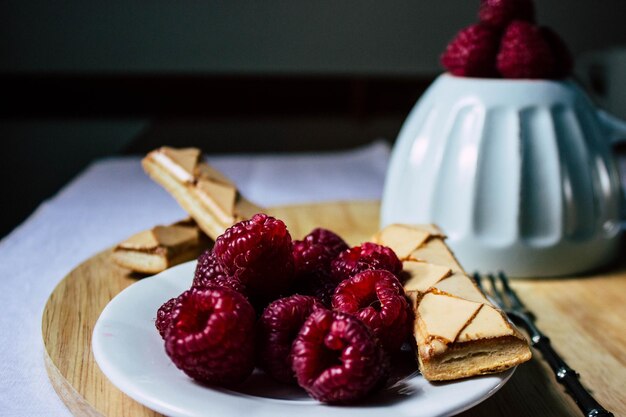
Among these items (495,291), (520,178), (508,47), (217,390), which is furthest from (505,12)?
(217,390)

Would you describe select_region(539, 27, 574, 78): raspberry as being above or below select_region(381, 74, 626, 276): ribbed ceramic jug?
above

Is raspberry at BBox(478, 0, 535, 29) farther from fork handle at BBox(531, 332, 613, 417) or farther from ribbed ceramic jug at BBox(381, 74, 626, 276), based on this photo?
fork handle at BBox(531, 332, 613, 417)

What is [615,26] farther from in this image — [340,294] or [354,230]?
[340,294]

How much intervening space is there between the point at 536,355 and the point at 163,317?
0.90ft

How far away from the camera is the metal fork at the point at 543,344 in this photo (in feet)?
1.51

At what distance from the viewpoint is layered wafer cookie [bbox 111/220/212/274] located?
2.20 ft

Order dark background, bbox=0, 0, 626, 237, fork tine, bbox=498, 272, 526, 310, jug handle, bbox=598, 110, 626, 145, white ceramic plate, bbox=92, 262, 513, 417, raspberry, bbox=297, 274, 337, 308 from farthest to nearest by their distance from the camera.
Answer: dark background, bbox=0, 0, 626, 237 < jug handle, bbox=598, 110, 626, 145 < fork tine, bbox=498, 272, 526, 310 < raspberry, bbox=297, 274, 337, 308 < white ceramic plate, bbox=92, 262, 513, 417

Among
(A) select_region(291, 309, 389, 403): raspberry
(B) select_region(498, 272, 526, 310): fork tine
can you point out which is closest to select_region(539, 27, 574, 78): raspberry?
(B) select_region(498, 272, 526, 310): fork tine

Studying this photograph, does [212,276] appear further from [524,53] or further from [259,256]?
[524,53]

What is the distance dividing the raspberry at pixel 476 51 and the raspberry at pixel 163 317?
382mm

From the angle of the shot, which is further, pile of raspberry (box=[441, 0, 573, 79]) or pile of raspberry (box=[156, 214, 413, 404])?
pile of raspberry (box=[441, 0, 573, 79])

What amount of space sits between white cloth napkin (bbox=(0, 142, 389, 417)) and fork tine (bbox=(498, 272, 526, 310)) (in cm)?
37

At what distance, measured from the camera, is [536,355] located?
0.55m

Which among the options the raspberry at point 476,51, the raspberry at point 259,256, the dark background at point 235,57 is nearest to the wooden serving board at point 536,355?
the raspberry at point 259,256
